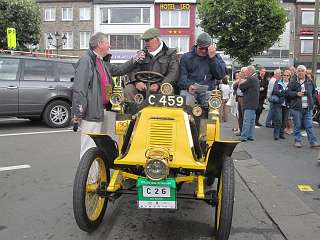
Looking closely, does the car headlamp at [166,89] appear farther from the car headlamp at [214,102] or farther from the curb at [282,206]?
the curb at [282,206]

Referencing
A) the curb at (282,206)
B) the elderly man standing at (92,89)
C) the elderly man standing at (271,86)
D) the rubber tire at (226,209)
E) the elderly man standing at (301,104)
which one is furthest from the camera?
the elderly man standing at (271,86)

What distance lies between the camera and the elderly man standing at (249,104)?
10508 mm

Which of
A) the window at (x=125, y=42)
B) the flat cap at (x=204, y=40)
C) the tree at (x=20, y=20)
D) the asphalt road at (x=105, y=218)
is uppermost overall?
the window at (x=125, y=42)

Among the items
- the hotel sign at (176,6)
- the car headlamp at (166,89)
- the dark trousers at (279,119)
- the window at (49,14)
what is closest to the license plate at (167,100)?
the car headlamp at (166,89)

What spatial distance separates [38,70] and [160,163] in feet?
27.3

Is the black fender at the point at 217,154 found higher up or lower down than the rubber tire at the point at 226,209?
higher up

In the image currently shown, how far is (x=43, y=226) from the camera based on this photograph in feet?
15.5

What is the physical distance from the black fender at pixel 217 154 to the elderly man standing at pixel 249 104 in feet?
19.4

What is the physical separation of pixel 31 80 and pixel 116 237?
7.90 m

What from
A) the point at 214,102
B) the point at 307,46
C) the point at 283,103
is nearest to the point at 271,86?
the point at 283,103

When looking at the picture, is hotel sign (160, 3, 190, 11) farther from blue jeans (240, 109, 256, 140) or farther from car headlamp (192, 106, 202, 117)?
car headlamp (192, 106, 202, 117)

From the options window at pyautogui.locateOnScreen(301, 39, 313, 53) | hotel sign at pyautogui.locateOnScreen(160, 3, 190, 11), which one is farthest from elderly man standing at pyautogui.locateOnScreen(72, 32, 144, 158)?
window at pyautogui.locateOnScreen(301, 39, 313, 53)

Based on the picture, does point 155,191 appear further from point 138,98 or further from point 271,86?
point 271,86

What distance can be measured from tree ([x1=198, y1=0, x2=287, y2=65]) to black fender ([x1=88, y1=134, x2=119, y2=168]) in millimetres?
23901
